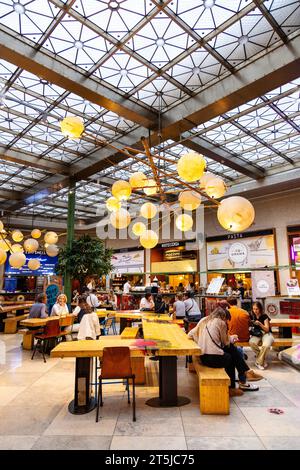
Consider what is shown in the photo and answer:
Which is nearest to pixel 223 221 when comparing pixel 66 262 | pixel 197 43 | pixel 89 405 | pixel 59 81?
pixel 89 405

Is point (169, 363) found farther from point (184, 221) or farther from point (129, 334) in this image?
point (184, 221)

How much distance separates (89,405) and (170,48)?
6.46 metres

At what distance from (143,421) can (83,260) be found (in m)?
7.89

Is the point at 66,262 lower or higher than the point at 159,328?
higher

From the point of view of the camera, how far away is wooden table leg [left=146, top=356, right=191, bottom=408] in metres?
3.77

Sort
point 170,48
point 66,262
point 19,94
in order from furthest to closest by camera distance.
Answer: point 66,262
point 19,94
point 170,48

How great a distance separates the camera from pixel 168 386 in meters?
3.81

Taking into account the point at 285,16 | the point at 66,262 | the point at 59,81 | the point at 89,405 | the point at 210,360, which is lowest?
the point at 89,405

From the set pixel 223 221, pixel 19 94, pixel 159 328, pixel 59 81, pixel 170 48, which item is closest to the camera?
pixel 223 221

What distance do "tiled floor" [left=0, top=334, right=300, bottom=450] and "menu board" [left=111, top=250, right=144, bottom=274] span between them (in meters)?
15.3

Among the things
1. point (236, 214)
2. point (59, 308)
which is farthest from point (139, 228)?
point (59, 308)

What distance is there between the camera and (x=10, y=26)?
5645mm

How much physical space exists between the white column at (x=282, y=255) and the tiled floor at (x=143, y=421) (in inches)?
348
